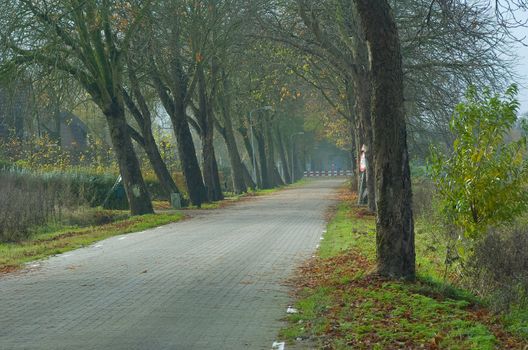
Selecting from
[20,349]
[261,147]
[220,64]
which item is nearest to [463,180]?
[20,349]

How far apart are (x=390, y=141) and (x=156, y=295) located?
3.87 metres

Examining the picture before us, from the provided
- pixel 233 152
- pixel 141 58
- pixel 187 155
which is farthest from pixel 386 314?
pixel 233 152

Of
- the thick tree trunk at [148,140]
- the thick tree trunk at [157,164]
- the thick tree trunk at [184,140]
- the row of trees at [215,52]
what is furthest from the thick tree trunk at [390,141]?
the thick tree trunk at [157,164]

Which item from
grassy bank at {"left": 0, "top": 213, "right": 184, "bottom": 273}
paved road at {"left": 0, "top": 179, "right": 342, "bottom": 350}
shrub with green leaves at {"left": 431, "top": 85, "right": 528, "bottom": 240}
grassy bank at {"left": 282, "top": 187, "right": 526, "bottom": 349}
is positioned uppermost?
shrub with green leaves at {"left": 431, "top": 85, "right": 528, "bottom": 240}

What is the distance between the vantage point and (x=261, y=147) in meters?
66.9

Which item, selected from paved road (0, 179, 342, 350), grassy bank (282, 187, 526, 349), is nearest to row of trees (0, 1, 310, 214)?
paved road (0, 179, 342, 350)

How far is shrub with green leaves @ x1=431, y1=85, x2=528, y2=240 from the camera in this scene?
42.0 ft

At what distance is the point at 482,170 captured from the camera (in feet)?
42.0

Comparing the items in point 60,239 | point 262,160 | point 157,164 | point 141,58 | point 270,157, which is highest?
point 141,58

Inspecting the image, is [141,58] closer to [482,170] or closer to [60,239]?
[60,239]

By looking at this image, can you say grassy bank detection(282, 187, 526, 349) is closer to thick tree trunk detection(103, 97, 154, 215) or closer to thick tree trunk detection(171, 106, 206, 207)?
thick tree trunk detection(103, 97, 154, 215)

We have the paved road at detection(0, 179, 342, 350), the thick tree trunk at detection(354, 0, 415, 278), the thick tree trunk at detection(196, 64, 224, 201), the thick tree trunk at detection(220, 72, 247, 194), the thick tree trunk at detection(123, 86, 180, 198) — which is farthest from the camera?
the thick tree trunk at detection(220, 72, 247, 194)

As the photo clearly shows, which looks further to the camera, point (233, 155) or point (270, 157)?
point (270, 157)

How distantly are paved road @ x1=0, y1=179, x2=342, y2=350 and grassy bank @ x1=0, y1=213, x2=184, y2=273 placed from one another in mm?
631
